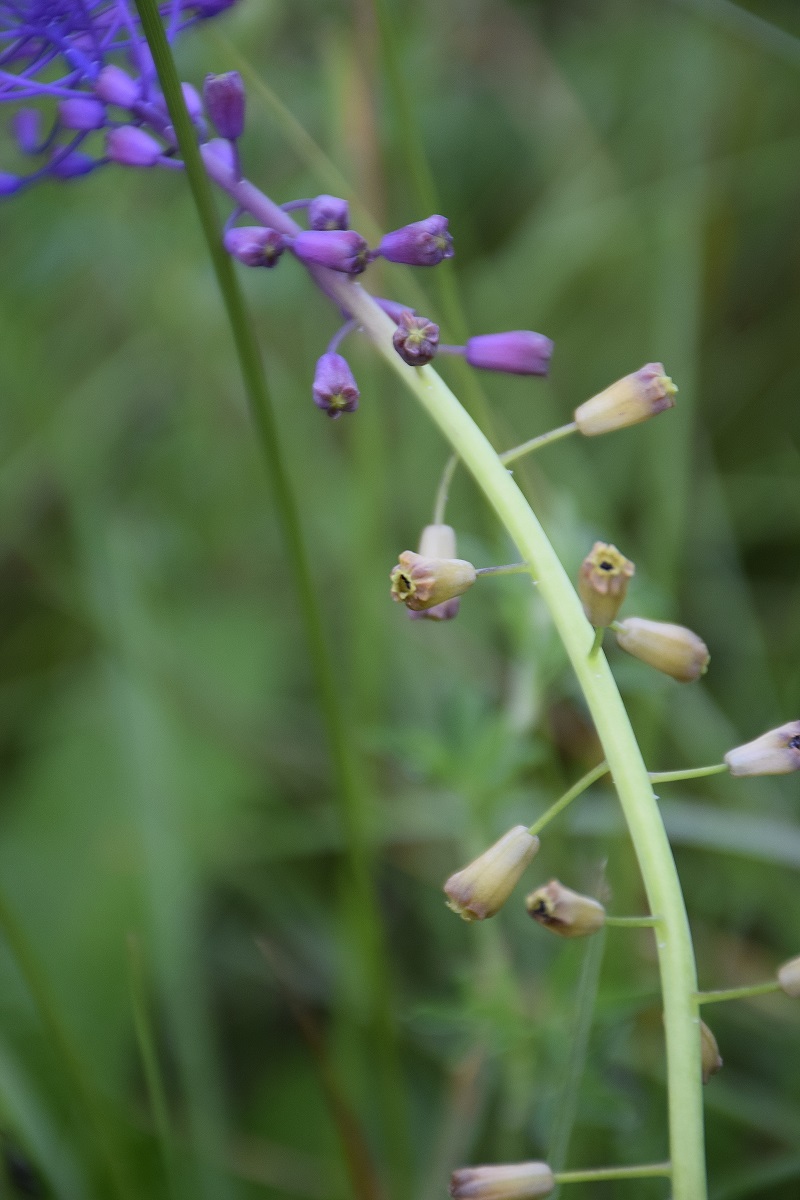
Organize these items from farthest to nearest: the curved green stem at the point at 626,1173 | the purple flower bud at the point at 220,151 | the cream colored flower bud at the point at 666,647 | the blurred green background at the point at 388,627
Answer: the blurred green background at the point at 388,627 → the purple flower bud at the point at 220,151 → the cream colored flower bud at the point at 666,647 → the curved green stem at the point at 626,1173

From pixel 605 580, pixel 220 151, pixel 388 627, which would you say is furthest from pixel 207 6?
pixel 388 627

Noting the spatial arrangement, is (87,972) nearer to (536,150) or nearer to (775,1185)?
(775,1185)

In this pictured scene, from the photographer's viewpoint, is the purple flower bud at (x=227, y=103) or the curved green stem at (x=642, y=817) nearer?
the curved green stem at (x=642, y=817)

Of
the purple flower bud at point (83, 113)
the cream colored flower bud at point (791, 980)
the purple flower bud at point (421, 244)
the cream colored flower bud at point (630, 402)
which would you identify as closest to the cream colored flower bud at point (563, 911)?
the cream colored flower bud at point (791, 980)

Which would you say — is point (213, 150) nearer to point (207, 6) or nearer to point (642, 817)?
point (207, 6)

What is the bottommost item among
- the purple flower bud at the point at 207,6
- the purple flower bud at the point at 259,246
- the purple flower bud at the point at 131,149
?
the purple flower bud at the point at 259,246

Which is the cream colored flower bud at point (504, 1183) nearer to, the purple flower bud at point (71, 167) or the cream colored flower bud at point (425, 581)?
the cream colored flower bud at point (425, 581)

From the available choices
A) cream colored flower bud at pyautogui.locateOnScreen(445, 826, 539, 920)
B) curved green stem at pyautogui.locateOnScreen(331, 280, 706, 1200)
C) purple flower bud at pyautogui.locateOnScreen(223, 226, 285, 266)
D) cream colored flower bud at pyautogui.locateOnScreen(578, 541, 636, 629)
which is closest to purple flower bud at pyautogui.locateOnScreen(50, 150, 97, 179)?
purple flower bud at pyautogui.locateOnScreen(223, 226, 285, 266)

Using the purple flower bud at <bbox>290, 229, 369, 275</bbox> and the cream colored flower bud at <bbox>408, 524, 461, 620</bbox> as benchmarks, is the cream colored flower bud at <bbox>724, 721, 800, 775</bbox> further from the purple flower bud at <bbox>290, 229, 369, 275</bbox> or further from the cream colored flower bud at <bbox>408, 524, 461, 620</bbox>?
the purple flower bud at <bbox>290, 229, 369, 275</bbox>
